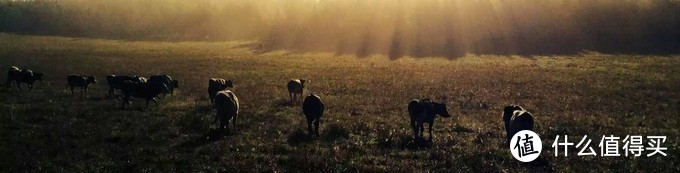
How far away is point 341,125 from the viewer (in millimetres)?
18203

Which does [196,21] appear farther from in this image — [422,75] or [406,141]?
[406,141]

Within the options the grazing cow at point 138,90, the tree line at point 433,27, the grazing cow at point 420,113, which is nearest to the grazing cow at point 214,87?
the grazing cow at point 138,90

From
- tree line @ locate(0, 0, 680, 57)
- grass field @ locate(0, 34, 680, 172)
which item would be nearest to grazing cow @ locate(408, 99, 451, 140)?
grass field @ locate(0, 34, 680, 172)

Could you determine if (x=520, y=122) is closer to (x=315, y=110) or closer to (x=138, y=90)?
(x=315, y=110)

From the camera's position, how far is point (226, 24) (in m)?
140

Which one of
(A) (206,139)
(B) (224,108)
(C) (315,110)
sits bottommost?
(A) (206,139)

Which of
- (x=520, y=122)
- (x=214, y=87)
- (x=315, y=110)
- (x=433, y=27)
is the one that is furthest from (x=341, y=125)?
(x=433, y=27)

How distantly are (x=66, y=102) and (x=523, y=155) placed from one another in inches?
762

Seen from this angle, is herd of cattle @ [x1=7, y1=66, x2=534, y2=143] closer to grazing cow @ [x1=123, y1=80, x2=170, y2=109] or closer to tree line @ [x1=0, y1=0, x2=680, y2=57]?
grazing cow @ [x1=123, y1=80, x2=170, y2=109]

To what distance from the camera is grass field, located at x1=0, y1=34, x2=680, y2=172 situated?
13.3 meters

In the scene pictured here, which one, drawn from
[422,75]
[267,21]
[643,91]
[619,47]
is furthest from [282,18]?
[643,91]

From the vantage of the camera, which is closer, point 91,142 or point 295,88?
point 91,142

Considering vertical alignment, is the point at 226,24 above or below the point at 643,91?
above

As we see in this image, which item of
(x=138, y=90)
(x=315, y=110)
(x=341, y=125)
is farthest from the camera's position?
(x=138, y=90)
